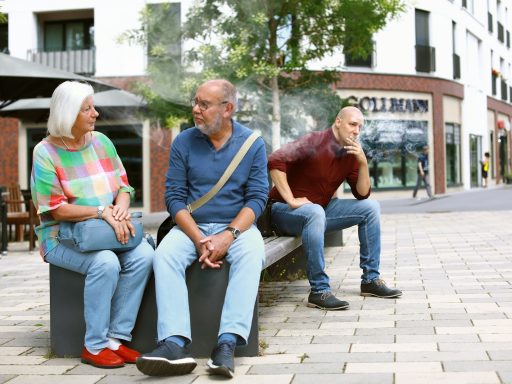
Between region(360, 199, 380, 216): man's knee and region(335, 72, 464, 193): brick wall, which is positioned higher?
region(335, 72, 464, 193): brick wall

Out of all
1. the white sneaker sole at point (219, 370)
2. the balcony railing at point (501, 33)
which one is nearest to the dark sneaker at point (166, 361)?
the white sneaker sole at point (219, 370)

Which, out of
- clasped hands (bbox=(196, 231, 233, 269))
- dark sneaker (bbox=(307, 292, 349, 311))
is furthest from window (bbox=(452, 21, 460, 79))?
clasped hands (bbox=(196, 231, 233, 269))

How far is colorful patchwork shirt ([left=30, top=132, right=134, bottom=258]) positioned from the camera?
431 cm

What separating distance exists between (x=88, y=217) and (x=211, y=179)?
0.71 m

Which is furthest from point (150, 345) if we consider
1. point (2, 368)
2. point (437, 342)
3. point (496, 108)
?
point (496, 108)

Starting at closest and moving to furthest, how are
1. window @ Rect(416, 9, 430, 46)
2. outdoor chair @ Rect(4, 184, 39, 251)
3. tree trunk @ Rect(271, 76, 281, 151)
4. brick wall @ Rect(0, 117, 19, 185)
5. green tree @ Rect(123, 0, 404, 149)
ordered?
outdoor chair @ Rect(4, 184, 39, 251) → green tree @ Rect(123, 0, 404, 149) → tree trunk @ Rect(271, 76, 281, 151) → brick wall @ Rect(0, 117, 19, 185) → window @ Rect(416, 9, 430, 46)

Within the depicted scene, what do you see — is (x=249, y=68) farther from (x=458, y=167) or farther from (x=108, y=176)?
(x=458, y=167)

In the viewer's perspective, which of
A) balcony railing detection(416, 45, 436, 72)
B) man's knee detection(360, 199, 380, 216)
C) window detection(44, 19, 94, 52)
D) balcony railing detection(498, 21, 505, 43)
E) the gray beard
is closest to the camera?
the gray beard

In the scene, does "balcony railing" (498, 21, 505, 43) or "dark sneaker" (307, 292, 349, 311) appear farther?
"balcony railing" (498, 21, 505, 43)

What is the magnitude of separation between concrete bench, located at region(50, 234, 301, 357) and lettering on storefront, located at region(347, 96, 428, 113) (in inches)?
903

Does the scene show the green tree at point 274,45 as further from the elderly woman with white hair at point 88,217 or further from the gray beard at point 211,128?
the elderly woman with white hair at point 88,217

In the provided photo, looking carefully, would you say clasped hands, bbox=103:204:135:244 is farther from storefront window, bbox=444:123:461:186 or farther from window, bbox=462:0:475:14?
window, bbox=462:0:475:14

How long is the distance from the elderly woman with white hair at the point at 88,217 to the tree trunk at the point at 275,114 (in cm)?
1066

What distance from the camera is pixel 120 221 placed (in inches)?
171
